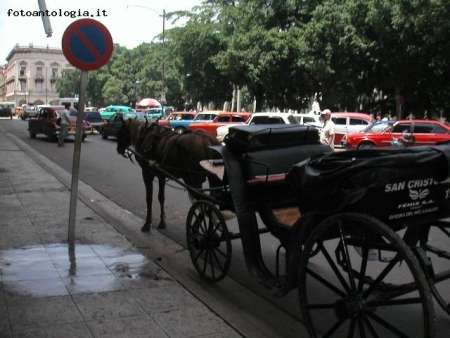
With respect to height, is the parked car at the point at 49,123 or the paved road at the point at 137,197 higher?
the parked car at the point at 49,123

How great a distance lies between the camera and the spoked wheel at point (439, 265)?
3480mm

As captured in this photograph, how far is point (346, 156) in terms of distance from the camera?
11.0ft

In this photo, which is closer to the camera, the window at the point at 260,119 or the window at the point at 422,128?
the window at the point at 422,128

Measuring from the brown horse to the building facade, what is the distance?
124m

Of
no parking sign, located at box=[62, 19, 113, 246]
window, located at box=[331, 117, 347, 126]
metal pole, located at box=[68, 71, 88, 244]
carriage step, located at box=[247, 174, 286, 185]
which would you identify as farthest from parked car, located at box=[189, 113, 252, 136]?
carriage step, located at box=[247, 174, 286, 185]

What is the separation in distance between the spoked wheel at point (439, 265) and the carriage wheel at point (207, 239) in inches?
70.9

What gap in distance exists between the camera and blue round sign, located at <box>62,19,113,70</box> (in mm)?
5848

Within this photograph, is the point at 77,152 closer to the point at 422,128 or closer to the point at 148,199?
the point at 148,199

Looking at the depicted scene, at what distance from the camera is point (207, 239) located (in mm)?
5113

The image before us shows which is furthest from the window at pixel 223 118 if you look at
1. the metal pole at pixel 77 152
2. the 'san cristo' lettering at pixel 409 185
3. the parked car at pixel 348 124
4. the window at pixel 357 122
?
the 'san cristo' lettering at pixel 409 185

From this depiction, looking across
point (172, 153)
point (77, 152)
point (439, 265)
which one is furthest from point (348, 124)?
point (77, 152)

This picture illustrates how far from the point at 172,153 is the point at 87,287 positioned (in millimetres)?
2498

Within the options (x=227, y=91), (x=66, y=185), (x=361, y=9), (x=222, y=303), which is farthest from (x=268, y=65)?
Answer: (x=222, y=303)

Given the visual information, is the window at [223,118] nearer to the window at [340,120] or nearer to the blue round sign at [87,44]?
the window at [340,120]
